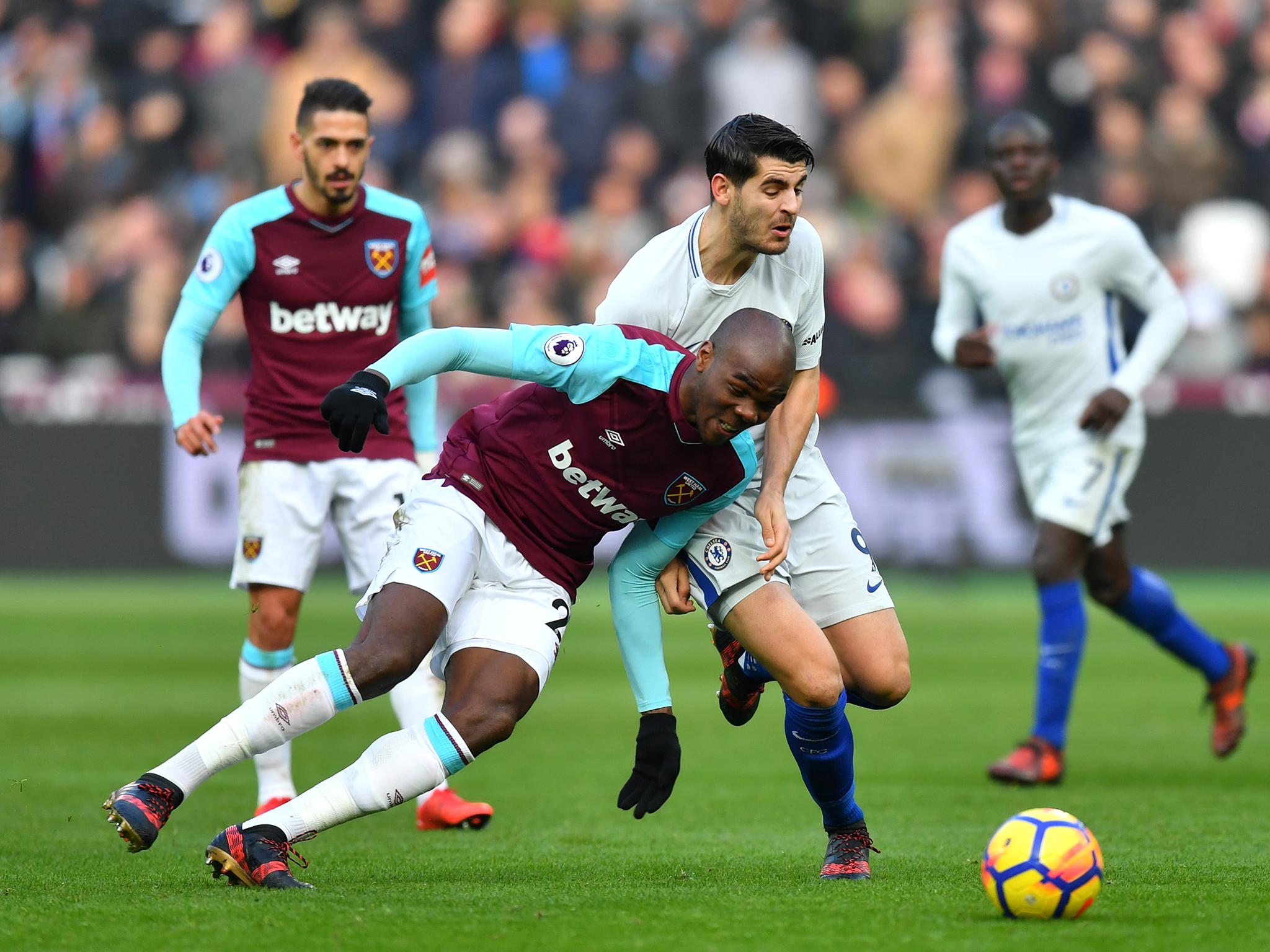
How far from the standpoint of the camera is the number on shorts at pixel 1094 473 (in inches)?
351

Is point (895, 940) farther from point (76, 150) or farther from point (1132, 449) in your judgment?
point (76, 150)

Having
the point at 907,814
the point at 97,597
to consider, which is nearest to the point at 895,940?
the point at 907,814

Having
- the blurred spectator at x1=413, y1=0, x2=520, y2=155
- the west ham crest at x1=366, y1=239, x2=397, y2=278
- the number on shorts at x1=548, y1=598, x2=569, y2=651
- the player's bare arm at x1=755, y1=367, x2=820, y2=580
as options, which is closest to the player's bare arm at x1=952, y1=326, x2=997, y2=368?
the player's bare arm at x1=755, y1=367, x2=820, y2=580

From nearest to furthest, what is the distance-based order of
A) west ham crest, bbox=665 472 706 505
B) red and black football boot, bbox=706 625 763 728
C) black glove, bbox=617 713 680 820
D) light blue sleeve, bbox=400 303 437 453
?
1. black glove, bbox=617 713 680 820
2. west ham crest, bbox=665 472 706 505
3. red and black football boot, bbox=706 625 763 728
4. light blue sleeve, bbox=400 303 437 453

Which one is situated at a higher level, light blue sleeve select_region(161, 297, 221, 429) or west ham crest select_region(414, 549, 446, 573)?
light blue sleeve select_region(161, 297, 221, 429)

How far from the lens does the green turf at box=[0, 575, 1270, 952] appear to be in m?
4.96

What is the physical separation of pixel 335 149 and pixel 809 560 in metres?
2.61

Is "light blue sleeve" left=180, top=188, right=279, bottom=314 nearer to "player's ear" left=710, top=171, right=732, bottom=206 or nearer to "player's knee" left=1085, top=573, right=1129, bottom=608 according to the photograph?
"player's ear" left=710, top=171, right=732, bottom=206

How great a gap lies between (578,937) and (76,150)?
16.2 meters

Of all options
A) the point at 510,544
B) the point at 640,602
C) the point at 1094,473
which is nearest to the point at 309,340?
the point at 510,544

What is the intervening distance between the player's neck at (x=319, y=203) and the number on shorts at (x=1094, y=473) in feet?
12.4

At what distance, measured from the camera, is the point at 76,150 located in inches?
758

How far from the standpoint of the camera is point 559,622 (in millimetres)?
5969

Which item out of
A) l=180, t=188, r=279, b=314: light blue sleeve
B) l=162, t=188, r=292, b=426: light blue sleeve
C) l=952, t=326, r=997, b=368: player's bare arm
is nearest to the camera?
l=162, t=188, r=292, b=426: light blue sleeve
